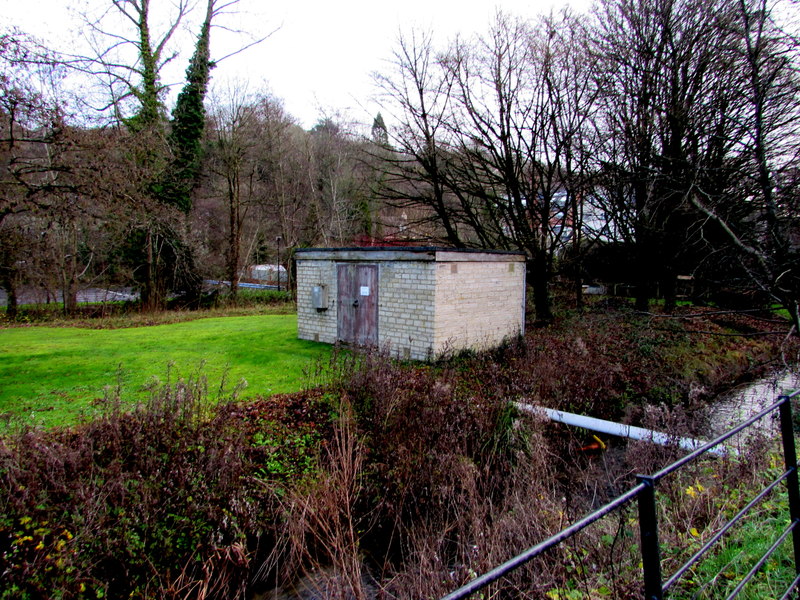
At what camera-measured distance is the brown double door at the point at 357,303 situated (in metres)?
11.3

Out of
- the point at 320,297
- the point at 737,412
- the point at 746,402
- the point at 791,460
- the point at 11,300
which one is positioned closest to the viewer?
the point at 791,460

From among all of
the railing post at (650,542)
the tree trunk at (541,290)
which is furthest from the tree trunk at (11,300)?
the railing post at (650,542)

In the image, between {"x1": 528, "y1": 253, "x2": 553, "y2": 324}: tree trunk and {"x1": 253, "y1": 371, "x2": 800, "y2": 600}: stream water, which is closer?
{"x1": 253, "y1": 371, "x2": 800, "y2": 600}: stream water

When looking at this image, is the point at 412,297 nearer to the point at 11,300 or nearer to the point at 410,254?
the point at 410,254

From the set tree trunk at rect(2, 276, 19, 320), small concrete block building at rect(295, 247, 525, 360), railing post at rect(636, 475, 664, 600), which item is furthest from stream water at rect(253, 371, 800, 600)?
tree trunk at rect(2, 276, 19, 320)

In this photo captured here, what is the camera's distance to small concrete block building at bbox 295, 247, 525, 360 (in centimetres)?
1031

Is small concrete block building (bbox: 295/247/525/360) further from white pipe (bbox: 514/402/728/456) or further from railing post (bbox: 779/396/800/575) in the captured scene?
railing post (bbox: 779/396/800/575)

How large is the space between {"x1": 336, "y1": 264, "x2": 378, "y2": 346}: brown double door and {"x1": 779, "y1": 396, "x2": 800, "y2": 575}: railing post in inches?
349

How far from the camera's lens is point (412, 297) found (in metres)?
10.5

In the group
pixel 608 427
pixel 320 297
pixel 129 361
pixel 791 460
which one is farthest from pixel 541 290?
pixel 791 460

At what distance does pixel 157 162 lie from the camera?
50.7 ft

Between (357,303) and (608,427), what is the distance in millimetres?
6160

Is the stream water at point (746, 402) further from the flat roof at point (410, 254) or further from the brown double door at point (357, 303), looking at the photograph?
the brown double door at point (357, 303)

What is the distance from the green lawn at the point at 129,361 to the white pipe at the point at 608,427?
399 centimetres
